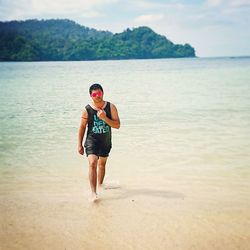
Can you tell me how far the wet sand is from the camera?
3.67 meters

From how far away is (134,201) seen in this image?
15.8 ft

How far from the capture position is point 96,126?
483cm

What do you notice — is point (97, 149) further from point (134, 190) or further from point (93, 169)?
point (134, 190)

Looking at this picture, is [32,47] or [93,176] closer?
[93,176]

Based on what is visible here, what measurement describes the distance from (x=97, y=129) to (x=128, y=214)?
1209 mm

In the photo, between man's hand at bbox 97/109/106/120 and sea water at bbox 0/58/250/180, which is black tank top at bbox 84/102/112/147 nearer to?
man's hand at bbox 97/109/106/120

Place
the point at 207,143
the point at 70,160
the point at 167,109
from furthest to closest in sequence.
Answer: the point at 167,109 < the point at 207,143 < the point at 70,160

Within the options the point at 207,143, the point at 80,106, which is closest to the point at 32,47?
the point at 80,106

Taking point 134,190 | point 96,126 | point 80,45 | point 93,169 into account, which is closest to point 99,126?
point 96,126

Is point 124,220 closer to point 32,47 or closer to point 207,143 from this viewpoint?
point 207,143

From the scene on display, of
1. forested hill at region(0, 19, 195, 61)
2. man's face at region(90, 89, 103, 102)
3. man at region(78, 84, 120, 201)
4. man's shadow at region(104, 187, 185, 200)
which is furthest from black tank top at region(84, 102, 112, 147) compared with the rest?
forested hill at region(0, 19, 195, 61)

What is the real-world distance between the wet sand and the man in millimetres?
515

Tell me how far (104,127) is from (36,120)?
758 centimetres

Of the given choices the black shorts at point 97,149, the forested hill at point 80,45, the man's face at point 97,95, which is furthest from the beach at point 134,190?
the forested hill at point 80,45
